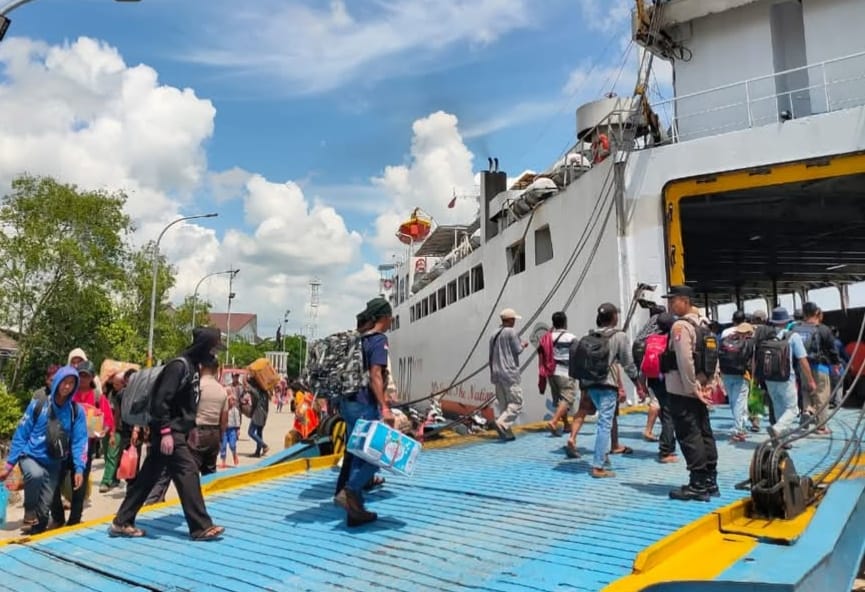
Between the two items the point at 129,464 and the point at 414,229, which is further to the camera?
the point at 414,229

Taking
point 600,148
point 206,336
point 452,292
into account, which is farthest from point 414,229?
point 206,336

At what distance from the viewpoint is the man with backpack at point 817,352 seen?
264 inches

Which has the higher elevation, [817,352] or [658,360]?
[817,352]

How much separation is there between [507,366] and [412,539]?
3656 millimetres

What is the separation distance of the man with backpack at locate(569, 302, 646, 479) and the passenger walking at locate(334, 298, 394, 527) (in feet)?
6.09

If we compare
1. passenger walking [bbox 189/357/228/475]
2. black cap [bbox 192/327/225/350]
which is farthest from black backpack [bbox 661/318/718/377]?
passenger walking [bbox 189/357/228/475]

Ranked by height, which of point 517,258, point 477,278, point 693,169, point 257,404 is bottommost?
point 257,404

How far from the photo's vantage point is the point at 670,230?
10539 millimetres

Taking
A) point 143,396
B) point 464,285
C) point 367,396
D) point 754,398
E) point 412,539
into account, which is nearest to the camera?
point 412,539

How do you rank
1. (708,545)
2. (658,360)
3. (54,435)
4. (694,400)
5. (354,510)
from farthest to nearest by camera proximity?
1. (658,360)
2. (54,435)
3. (694,400)
4. (354,510)
5. (708,545)

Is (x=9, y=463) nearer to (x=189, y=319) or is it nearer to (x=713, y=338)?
(x=713, y=338)

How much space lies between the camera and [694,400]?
4469mm

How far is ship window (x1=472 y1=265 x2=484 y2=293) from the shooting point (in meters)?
17.7

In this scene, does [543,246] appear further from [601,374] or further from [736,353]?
[601,374]
